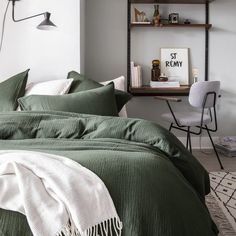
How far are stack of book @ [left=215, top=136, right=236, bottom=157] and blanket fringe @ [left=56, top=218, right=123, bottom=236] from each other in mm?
3173

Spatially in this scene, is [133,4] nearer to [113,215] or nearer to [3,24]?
[3,24]

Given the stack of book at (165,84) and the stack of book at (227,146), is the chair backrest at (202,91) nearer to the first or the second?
the stack of book at (165,84)

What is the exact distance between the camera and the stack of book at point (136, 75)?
4246mm

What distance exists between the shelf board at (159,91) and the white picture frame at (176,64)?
18 centimetres

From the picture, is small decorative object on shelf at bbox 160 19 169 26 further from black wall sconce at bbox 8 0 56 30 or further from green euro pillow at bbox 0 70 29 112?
green euro pillow at bbox 0 70 29 112

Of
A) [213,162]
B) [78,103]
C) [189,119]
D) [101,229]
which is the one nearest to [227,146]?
[213,162]

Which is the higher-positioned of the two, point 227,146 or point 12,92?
point 12,92

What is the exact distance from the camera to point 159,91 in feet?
13.9

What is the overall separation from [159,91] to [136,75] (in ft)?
1.08

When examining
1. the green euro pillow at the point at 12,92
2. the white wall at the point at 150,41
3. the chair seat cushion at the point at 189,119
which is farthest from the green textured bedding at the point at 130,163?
the white wall at the point at 150,41

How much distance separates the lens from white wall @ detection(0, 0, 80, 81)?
348 cm

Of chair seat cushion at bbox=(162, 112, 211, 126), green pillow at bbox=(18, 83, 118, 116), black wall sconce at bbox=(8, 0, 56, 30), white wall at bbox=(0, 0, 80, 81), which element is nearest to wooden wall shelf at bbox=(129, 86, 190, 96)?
chair seat cushion at bbox=(162, 112, 211, 126)

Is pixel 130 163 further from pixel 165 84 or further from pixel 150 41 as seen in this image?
pixel 150 41

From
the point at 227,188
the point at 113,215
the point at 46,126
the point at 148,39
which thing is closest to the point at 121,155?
the point at 113,215
